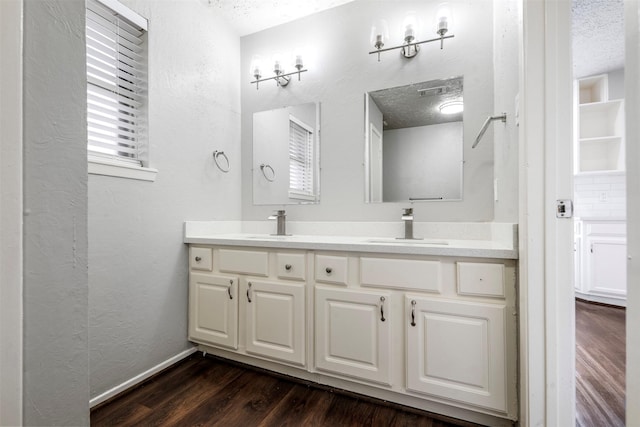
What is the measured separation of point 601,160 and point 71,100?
4.37 metres

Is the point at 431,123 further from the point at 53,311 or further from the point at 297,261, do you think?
the point at 53,311

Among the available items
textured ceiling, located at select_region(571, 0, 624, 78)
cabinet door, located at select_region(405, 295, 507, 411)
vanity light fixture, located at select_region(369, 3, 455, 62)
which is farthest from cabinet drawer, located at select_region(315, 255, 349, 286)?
textured ceiling, located at select_region(571, 0, 624, 78)

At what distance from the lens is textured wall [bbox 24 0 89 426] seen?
17.1 inches

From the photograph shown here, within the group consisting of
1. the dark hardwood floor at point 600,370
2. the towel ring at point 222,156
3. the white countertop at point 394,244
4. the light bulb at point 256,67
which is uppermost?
the light bulb at point 256,67

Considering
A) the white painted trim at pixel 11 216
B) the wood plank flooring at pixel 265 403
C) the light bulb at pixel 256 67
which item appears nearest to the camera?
the white painted trim at pixel 11 216

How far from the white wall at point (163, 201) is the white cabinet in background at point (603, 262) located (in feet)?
11.4

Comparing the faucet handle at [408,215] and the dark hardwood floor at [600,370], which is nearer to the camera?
the dark hardwood floor at [600,370]

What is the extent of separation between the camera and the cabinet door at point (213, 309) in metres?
1.71

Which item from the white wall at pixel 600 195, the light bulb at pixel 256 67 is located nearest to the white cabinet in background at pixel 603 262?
the white wall at pixel 600 195

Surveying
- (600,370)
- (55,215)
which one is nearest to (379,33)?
(55,215)

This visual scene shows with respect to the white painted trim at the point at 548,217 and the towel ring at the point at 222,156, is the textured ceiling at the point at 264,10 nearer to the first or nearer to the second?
the towel ring at the point at 222,156

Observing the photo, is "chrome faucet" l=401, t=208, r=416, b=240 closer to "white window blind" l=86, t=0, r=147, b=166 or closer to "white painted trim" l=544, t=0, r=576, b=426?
"white painted trim" l=544, t=0, r=576, b=426

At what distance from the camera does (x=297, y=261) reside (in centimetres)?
155

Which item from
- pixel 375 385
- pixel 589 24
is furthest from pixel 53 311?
pixel 589 24
